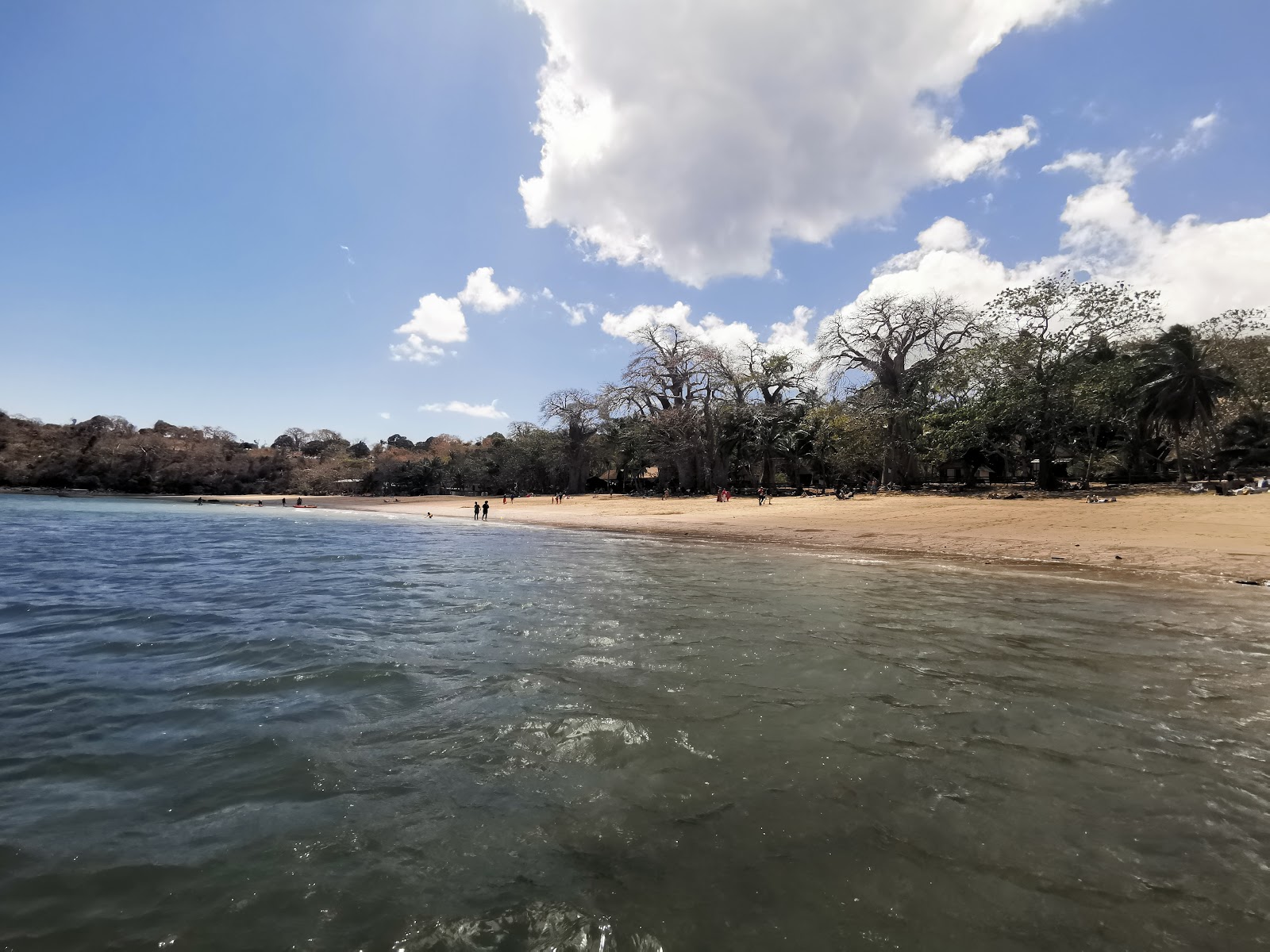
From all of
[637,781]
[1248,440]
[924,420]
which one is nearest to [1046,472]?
[924,420]

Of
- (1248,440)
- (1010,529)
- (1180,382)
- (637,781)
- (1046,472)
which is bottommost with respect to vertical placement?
Answer: (637,781)

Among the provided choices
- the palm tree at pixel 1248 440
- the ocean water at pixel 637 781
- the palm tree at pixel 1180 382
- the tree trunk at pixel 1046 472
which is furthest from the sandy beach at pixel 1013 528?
the palm tree at pixel 1248 440

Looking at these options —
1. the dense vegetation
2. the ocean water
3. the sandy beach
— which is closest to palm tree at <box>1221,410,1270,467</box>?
the dense vegetation

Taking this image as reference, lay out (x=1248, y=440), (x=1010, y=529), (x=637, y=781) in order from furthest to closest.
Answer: (x=1248, y=440)
(x=1010, y=529)
(x=637, y=781)

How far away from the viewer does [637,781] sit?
3.77 metres

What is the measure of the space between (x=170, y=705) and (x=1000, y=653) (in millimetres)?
8937

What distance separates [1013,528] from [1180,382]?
2161 centimetres

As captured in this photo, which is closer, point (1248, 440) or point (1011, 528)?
point (1011, 528)

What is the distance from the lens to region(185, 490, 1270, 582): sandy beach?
45.4 ft

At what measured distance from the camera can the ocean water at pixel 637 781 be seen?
2.50m

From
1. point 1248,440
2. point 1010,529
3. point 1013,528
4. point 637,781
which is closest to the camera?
point 637,781

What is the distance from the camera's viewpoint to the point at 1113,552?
14594 mm

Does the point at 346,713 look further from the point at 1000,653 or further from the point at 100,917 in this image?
the point at 1000,653

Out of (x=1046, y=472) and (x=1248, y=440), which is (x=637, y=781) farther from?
(x=1248, y=440)
